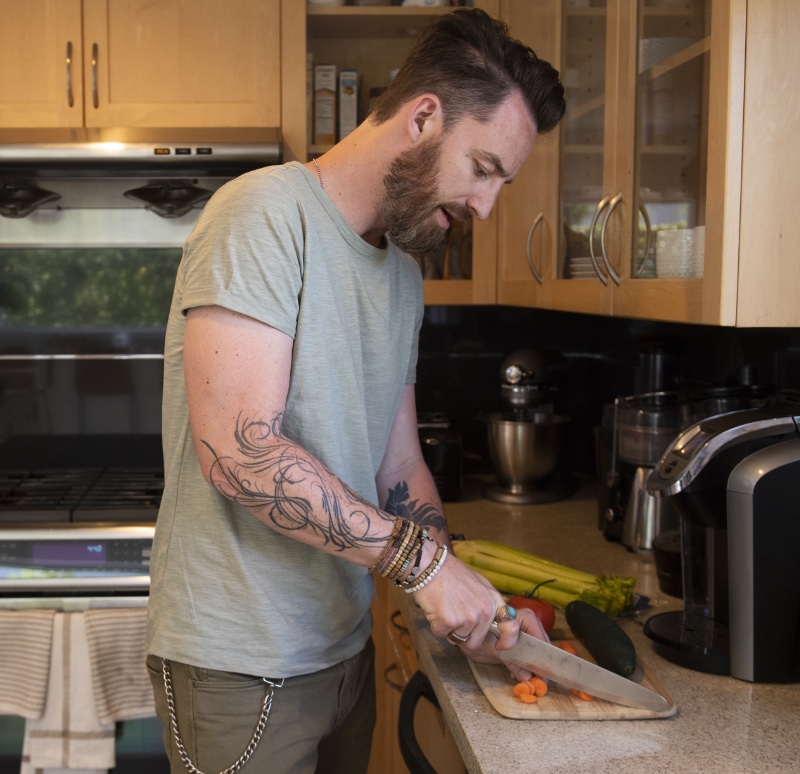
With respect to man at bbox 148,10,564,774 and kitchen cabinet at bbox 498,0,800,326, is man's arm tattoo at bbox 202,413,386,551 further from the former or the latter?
kitchen cabinet at bbox 498,0,800,326

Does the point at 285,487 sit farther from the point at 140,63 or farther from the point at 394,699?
the point at 140,63

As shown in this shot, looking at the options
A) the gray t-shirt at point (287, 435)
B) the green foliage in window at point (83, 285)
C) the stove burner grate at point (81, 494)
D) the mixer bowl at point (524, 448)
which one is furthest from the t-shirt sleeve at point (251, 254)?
the green foliage in window at point (83, 285)

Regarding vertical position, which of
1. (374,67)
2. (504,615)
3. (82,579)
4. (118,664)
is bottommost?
(118,664)

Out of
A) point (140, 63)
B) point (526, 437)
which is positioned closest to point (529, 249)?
point (526, 437)

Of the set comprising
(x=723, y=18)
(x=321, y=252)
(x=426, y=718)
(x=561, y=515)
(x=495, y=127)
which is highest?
(x=723, y=18)

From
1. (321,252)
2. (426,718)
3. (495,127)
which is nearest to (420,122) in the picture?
(495,127)

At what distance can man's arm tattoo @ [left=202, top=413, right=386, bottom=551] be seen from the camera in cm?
109

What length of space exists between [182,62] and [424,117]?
1372 millimetres

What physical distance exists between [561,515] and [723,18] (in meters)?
1.32

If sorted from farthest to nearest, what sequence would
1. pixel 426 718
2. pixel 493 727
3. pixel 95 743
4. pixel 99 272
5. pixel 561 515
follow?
pixel 99 272
pixel 561 515
pixel 95 743
pixel 426 718
pixel 493 727

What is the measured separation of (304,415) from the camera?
3.96 ft

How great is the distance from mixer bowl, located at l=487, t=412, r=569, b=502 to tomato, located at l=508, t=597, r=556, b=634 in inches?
39.0

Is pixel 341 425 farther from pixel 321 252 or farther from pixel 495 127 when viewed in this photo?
pixel 495 127

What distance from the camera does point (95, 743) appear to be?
80.3 inches
